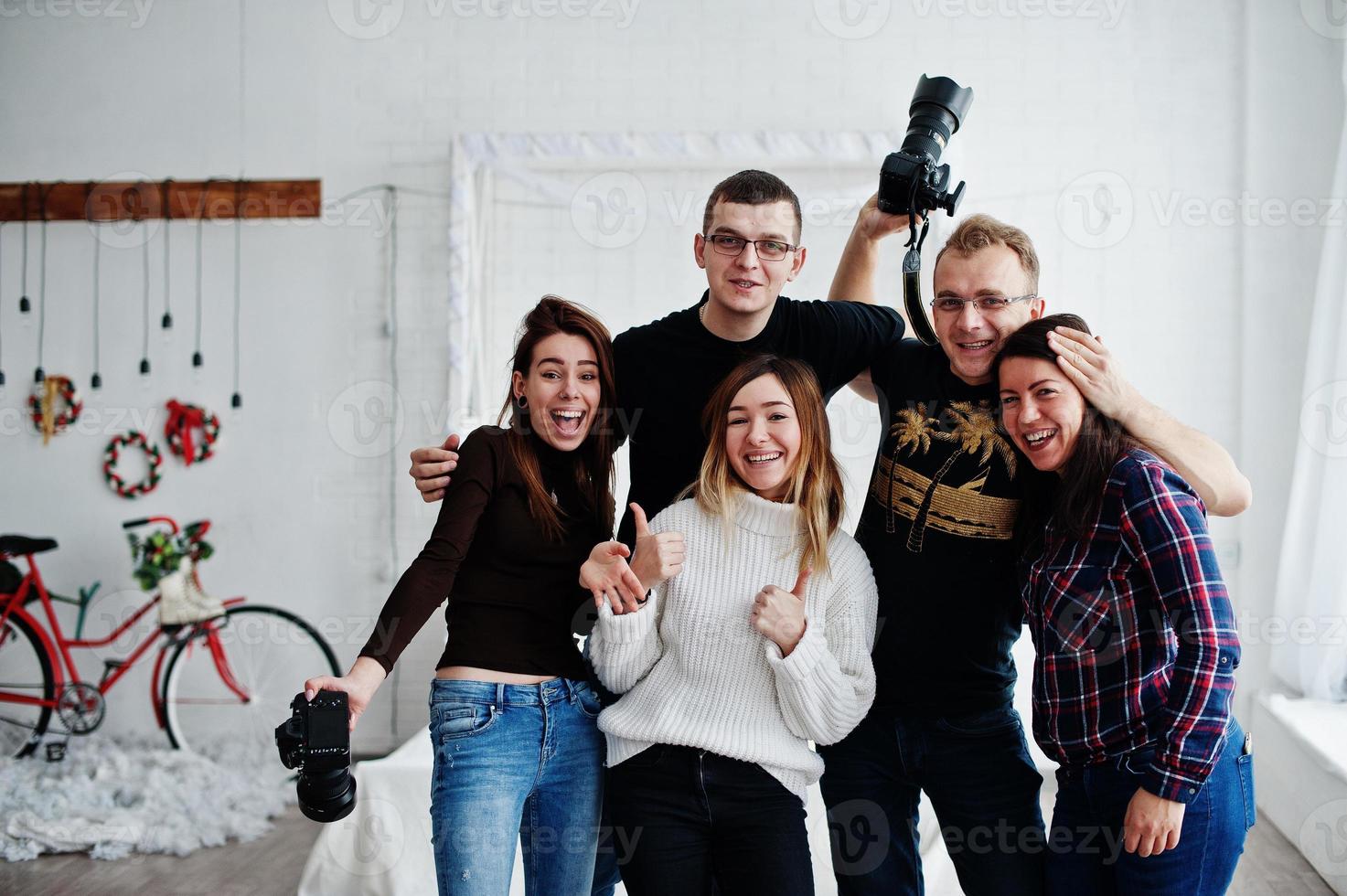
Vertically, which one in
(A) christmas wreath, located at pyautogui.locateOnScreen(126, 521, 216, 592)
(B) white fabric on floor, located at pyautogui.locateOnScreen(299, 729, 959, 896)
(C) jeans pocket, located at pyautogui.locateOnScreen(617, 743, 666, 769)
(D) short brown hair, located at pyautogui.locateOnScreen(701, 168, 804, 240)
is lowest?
(B) white fabric on floor, located at pyautogui.locateOnScreen(299, 729, 959, 896)

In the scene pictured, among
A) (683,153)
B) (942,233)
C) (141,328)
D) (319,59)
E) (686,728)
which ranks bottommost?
(686,728)

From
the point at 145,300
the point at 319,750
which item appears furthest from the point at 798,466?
the point at 145,300

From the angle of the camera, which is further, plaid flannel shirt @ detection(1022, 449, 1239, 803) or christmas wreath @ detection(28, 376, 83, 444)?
christmas wreath @ detection(28, 376, 83, 444)

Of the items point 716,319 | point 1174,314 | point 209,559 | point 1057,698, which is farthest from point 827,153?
point 209,559

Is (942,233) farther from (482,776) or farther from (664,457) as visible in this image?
(482,776)

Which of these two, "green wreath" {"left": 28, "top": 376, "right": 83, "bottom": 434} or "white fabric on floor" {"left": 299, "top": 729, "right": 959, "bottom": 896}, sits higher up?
"green wreath" {"left": 28, "top": 376, "right": 83, "bottom": 434}

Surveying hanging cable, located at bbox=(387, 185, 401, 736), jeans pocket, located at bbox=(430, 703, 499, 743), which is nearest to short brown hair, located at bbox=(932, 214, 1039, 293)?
jeans pocket, located at bbox=(430, 703, 499, 743)

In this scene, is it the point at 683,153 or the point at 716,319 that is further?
the point at 683,153

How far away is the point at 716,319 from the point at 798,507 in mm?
410

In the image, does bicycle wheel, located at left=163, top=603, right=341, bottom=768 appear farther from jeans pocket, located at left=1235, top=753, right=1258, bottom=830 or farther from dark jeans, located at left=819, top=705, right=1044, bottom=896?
jeans pocket, located at left=1235, top=753, right=1258, bottom=830

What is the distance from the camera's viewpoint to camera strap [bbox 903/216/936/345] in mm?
1687

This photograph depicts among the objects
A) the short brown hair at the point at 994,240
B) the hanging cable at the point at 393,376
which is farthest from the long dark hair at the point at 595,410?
the hanging cable at the point at 393,376

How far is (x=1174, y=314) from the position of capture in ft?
11.8

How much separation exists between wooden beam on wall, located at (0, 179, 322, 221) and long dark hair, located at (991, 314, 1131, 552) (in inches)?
121
